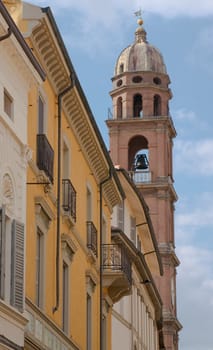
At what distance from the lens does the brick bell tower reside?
268 feet

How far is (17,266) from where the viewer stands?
1973 centimetres

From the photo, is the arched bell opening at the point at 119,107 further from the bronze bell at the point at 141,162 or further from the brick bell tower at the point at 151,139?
the bronze bell at the point at 141,162

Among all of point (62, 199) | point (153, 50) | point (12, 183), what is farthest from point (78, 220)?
point (153, 50)

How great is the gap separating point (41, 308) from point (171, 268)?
59.6 m

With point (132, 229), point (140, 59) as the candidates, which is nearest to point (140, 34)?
point (140, 59)

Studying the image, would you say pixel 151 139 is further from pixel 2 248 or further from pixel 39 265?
pixel 2 248

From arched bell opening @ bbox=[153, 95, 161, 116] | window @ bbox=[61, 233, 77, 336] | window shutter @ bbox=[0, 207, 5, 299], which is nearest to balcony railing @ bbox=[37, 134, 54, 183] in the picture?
window @ bbox=[61, 233, 77, 336]

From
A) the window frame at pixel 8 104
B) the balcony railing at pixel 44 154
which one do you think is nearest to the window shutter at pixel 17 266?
the window frame at pixel 8 104

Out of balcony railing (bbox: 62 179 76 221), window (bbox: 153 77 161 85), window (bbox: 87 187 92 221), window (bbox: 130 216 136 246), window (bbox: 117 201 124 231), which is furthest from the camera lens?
window (bbox: 153 77 161 85)

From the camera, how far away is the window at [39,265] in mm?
23766

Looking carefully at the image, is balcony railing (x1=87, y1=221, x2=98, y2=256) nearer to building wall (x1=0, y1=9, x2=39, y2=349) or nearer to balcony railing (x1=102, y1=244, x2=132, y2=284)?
balcony railing (x1=102, y1=244, x2=132, y2=284)

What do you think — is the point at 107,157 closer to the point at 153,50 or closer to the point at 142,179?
the point at 142,179

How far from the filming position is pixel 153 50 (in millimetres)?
87438

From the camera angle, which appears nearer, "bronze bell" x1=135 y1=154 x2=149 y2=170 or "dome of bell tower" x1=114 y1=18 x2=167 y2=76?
"bronze bell" x1=135 y1=154 x2=149 y2=170
